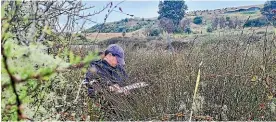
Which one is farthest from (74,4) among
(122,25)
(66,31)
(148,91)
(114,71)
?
(122,25)

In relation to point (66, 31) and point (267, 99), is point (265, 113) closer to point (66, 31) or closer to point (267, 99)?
point (267, 99)

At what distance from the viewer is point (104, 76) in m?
5.14

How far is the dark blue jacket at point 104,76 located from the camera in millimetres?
4883

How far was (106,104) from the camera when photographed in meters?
4.67

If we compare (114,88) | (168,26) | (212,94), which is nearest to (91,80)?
(114,88)

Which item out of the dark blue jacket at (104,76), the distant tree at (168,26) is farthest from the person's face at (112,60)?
the distant tree at (168,26)

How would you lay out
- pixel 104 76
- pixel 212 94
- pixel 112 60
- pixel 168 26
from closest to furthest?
pixel 212 94, pixel 104 76, pixel 112 60, pixel 168 26

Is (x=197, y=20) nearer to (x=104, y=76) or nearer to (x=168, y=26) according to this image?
(x=168, y=26)

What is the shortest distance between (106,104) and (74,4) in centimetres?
168

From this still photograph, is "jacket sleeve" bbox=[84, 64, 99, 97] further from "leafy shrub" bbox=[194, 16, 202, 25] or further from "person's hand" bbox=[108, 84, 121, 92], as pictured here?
"leafy shrub" bbox=[194, 16, 202, 25]

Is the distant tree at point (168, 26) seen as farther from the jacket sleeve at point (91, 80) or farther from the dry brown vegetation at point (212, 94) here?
the dry brown vegetation at point (212, 94)

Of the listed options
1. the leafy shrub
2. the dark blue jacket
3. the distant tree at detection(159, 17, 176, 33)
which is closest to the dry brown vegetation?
the dark blue jacket

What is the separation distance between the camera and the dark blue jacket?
16.0 feet

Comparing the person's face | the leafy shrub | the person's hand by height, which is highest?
the person's face
